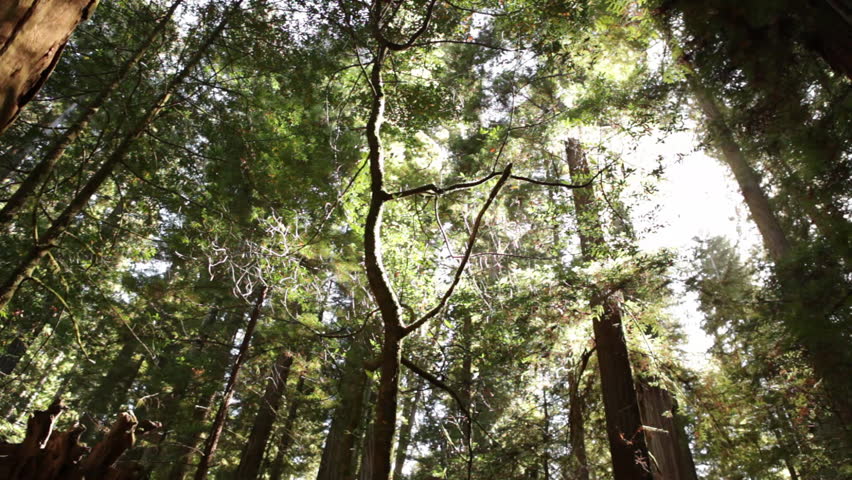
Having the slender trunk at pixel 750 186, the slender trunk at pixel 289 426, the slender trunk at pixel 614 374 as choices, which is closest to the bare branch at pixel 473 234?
the slender trunk at pixel 614 374

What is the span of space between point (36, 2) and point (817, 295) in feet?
23.6

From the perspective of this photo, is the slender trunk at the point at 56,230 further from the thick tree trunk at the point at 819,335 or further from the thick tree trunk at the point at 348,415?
the thick tree trunk at the point at 819,335

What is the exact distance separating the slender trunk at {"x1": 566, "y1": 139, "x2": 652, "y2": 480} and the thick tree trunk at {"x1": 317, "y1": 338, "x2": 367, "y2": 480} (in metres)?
4.18

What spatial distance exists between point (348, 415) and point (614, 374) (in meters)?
4.98

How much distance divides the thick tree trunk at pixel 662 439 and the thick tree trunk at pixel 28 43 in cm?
784

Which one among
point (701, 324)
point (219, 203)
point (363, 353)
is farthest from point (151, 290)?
point (701, 324)

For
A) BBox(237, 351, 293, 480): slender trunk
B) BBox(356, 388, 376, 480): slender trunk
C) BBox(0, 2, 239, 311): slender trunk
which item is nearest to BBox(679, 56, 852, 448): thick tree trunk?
BBox(0, 2, 239, 311): slender trunk

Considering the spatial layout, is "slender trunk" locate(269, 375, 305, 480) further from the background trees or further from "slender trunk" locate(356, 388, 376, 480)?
"slender trunk" locate(356, 388, 376, 480)

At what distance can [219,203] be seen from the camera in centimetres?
577

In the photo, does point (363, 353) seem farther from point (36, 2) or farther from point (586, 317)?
point (36, 2)

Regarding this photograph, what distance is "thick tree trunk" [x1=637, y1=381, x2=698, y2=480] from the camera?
683 cm

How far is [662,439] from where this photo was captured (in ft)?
22.9

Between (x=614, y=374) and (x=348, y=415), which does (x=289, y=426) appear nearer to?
(x=348, y=415)

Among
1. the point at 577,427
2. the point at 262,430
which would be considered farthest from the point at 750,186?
the point at 262,430
